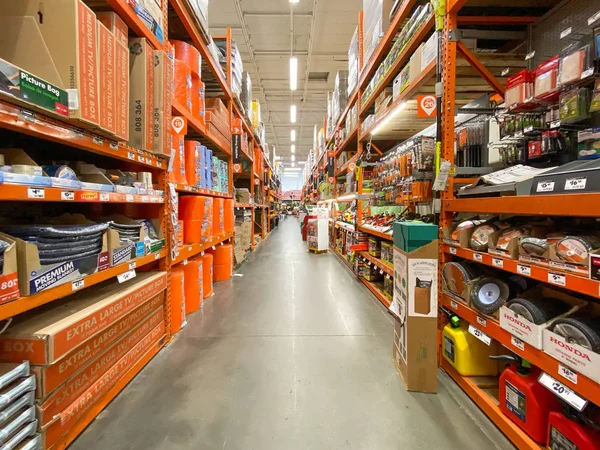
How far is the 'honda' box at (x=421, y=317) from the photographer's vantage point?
5.02ft

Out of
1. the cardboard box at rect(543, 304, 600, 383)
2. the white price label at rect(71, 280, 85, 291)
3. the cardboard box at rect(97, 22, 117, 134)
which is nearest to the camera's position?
the cardboard box at rect(543, 304, 600, 383)

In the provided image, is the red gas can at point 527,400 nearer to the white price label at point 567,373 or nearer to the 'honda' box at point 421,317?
the white price label at point 567,373

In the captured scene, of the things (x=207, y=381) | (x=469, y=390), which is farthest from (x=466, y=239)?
(x=207, y=381)

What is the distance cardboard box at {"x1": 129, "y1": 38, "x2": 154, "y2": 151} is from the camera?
1.75m

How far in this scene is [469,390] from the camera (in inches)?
59.5

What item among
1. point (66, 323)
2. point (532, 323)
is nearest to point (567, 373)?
point (532, 323)

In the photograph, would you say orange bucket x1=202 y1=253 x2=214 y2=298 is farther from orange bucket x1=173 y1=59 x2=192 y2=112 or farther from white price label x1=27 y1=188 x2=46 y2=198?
white price label x1=27 y1=188 x2=46 y2=198

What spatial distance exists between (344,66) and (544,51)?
8.05 m

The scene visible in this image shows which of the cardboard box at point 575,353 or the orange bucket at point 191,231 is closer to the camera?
the cardboard box at point 575,353

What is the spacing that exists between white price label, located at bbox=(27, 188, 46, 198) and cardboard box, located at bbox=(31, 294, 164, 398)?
0.66 meters

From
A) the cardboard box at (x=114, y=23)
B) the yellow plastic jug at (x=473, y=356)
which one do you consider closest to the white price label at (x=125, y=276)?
the cardboard box at (x=114, y=23)

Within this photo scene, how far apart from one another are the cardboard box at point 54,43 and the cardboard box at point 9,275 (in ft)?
1.93

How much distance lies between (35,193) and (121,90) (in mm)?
789

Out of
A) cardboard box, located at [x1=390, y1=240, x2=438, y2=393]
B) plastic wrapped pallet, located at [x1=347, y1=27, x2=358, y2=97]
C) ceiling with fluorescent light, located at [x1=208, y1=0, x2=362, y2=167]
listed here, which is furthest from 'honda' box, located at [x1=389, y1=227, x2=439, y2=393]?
ceiling with fluorescent light, located at [x1=208, y1=0, x2=362, y2=167]
